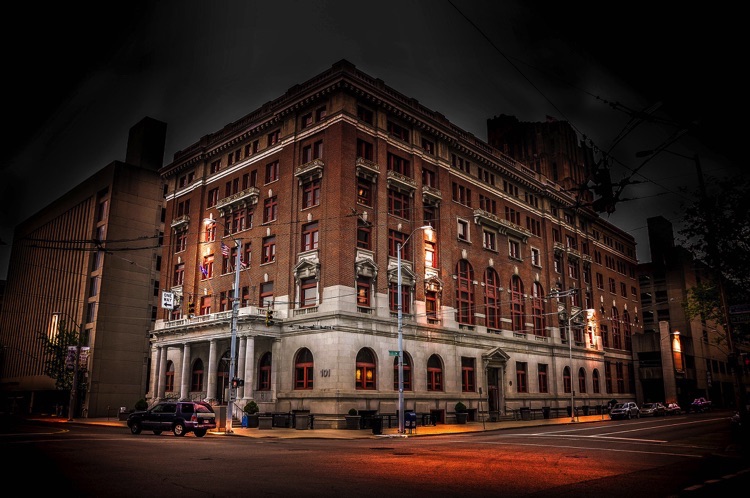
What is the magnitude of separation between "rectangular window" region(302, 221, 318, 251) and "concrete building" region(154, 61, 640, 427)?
0.43 ft

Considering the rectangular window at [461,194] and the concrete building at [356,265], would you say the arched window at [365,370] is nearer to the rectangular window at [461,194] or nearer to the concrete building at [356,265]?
the concrete building at [356,265]

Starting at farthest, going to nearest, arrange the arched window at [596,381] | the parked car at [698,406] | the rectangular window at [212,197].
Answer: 1. the parked car at [698,406]
2. the arched window at [596,381]
3. the rectangular window at [212,197]

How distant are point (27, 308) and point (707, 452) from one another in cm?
9550

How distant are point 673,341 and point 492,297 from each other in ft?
130

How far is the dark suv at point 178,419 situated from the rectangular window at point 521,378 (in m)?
35.3

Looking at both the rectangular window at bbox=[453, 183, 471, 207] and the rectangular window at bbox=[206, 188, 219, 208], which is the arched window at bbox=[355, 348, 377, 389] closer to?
the rectangular window at bbox=[453, 183, 471, 207]

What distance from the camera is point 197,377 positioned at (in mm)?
49844

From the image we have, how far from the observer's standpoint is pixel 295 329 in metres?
41.9

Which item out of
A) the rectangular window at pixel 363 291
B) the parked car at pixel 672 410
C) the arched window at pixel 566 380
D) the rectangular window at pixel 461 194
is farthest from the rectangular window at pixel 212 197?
the parked car at pixel 672 410

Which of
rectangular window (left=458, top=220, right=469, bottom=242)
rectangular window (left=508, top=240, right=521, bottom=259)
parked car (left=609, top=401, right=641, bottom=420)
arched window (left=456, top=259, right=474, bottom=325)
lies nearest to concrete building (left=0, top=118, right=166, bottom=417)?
rectangular window (left=458, top=220, right=469, bottom=242)

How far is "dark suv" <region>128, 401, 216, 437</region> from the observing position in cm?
2873

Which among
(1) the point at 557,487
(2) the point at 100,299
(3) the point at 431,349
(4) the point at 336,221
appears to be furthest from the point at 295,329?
(2) the point at 100,299

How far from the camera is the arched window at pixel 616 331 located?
77.2 metres

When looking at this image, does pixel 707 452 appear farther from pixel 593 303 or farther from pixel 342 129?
pixel 593 303
